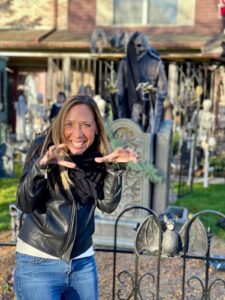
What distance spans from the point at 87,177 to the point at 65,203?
7.0 inches

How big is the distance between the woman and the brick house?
10747 millimetres

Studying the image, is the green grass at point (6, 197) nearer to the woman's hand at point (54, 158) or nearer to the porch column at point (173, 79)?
the woman's hand at point (54, 158)

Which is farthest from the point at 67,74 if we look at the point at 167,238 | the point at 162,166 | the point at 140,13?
the point at 167,238

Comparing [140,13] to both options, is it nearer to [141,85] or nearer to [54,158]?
[141,85]

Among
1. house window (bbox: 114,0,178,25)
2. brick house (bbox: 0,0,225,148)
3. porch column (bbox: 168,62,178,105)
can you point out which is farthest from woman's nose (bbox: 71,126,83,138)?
house window (bbox: 114,0,178,25)

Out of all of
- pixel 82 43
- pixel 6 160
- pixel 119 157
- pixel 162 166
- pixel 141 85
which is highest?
pixel 82 43

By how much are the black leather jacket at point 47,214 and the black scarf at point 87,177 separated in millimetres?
58

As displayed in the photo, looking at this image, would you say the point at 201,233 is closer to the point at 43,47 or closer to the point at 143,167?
the point at 143,167

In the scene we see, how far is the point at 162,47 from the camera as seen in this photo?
1372 cm

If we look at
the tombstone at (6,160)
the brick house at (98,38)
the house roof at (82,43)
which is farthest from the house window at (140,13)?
the tombstone at (6,160)

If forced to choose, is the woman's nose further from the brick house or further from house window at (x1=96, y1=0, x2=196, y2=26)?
house window at (x1=96, y1=0, x2=196, y2=26)

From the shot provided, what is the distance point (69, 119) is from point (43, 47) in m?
12.8

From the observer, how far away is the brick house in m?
13.7

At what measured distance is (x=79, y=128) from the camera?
7.76 feet
